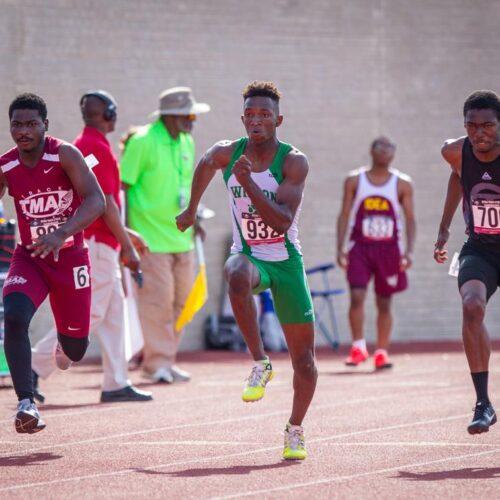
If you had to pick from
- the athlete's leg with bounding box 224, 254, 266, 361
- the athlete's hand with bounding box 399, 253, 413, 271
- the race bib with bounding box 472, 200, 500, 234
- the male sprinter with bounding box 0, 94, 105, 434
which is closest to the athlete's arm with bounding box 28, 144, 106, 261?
the male sprinter with bounding box 0, 94, 105, 434

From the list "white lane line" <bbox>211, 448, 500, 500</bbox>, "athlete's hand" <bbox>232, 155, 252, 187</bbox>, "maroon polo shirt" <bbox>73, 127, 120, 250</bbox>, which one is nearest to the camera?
"white lane line" <bbox>211, 448, 500, 500</bbox>

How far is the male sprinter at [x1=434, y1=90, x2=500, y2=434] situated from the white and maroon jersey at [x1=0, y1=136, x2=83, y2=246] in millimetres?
2452

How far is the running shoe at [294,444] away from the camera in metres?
7.80

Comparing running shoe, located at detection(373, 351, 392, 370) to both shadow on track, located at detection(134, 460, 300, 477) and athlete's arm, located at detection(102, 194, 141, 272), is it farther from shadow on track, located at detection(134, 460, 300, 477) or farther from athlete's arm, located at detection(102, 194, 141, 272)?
shadow on track, located at detection(134, 460, 300, 477)

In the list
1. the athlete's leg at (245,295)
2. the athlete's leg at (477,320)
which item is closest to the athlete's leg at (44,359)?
the athlete's leg at (245,295)

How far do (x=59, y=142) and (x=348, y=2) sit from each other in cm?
1149

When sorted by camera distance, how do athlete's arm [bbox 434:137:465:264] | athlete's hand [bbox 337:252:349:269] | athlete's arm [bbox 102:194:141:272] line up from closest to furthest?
athlete's arm [bbox 434:137:465:264]
athlete's arm [bbox 102:194:141:272]
athlete's hand [bbox 337:252:349:269]

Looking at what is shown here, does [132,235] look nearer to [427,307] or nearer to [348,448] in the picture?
[348,448]

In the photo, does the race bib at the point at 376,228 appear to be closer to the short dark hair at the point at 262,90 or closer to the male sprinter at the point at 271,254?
the male sprinter at the point at 271,254

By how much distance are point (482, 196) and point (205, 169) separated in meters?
1.73

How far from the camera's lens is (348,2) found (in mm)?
19312

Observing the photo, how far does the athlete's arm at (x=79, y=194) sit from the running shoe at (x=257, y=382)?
1.33 m

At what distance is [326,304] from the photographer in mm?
19125

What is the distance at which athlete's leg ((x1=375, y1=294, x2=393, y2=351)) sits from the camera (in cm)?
1501
